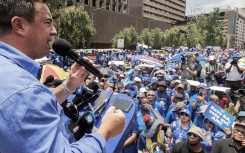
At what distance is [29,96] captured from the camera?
3.29 ft

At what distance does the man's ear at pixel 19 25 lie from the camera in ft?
3.96

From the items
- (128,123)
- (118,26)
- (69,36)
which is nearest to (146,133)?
(128,123)

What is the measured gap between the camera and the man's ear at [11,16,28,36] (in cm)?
121

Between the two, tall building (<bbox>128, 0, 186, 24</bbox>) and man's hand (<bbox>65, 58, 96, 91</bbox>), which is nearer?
man's hand (<bbox>65, 58, 96, 91</bbox>)

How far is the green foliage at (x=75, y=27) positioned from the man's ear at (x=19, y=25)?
30.6 m

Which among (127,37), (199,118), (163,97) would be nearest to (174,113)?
(199,118)

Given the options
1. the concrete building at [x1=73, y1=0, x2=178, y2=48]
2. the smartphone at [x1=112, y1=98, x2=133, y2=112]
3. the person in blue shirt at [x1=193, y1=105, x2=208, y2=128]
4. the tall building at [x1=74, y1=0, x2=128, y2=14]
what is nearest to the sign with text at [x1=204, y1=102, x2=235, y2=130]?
the person in blue shirt at [x1=193, y1=105, x2=208, y2=128]

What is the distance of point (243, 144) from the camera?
12.8 feet

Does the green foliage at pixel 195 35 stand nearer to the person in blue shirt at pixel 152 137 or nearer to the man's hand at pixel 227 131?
the person in blue shirt at pixel 152 137

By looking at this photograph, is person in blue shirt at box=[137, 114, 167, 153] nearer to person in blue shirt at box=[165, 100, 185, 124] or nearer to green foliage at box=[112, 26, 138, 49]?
person in blue shirt at box=[165, 100, 185, 124]

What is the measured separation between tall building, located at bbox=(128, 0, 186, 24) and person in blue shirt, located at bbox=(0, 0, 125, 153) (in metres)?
84.6

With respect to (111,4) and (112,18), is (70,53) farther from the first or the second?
(111,4)

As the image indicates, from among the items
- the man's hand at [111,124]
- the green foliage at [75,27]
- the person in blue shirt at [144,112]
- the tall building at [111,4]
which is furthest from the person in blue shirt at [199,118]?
the tall building at [111,4]

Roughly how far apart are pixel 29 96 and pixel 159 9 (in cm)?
11180
